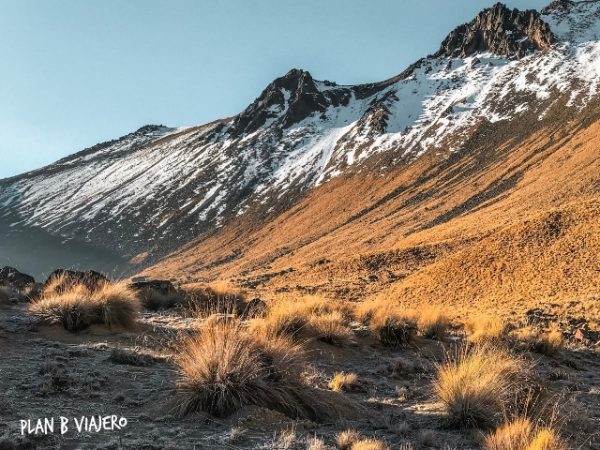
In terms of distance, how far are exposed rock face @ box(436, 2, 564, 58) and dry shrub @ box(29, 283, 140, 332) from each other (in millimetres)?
120340

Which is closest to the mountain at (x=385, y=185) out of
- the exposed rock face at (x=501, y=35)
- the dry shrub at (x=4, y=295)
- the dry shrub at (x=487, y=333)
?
the exposed rock face at (x=501, y=35)

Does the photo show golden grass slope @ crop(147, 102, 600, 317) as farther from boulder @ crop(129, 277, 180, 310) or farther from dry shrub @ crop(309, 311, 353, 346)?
boulder @ crop(129, 277, 180, 310)

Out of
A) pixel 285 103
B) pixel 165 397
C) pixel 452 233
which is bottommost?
pixel 452 233

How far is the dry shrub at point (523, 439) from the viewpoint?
4.57 meters

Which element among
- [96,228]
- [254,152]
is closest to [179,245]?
[96,228]

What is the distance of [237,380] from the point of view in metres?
5.52

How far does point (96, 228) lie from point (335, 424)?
11571 cm

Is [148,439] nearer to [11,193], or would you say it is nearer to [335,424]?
[335,424]

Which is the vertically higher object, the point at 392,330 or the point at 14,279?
the point at 14,279

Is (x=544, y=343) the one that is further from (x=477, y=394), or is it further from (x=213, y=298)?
(x=213, y=298)

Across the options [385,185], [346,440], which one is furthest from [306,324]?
[385,185]

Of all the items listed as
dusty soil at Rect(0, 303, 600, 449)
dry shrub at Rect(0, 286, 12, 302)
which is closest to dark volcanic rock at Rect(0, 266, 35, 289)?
dry shrub at Rect(0, 286, 12, 302)

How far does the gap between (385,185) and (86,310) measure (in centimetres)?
7919

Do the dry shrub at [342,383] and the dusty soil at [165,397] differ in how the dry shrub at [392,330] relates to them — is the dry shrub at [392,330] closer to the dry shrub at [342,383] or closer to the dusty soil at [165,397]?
the dusty soil at [165,397]
